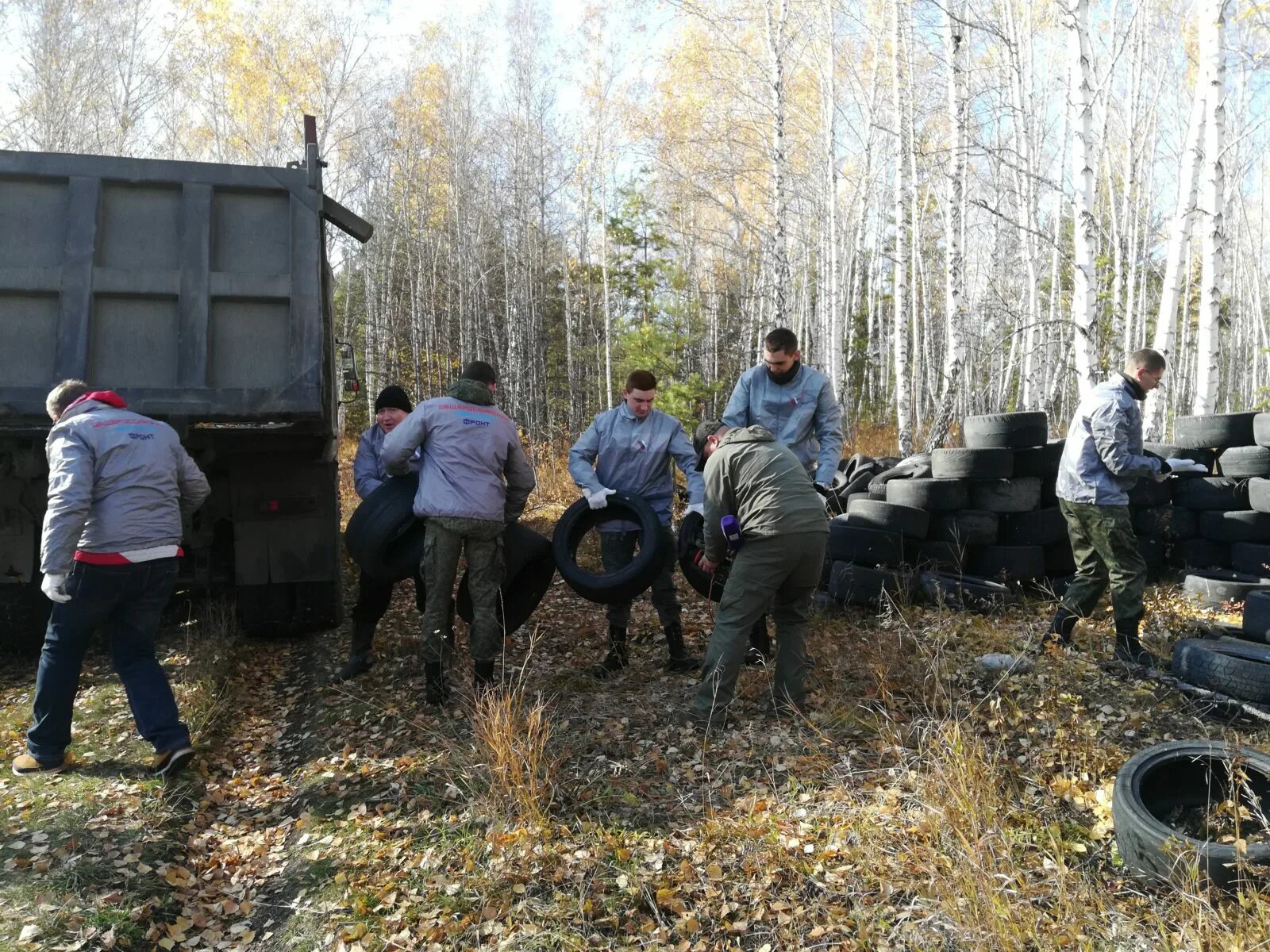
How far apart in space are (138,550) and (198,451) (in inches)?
55.2

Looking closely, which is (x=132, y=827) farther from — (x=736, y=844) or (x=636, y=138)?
(x=636, y=138)

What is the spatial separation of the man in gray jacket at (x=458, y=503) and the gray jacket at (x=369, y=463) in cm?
84

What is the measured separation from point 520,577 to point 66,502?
2474 mm

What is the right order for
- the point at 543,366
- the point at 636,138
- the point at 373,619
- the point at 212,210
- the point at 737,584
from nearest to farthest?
the point at 737,584 < the point at 212,210 < the point at 373,619 < the point at 636,138 < the point at 543,366

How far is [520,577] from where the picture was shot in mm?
5398

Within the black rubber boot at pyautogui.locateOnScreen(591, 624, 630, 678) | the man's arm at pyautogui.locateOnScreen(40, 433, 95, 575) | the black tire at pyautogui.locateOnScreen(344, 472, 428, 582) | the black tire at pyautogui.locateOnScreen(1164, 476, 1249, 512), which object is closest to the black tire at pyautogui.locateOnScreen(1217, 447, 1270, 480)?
the black tire at pyautogui.locateOnScreen(1164, 476, 1249, 512)

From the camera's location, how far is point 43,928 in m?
2.83

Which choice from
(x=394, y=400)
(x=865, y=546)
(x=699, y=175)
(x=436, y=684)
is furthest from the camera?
(x=699, y=175)

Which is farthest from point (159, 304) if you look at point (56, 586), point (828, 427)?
point (828, 427)

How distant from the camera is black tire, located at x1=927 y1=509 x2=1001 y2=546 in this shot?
6.64m

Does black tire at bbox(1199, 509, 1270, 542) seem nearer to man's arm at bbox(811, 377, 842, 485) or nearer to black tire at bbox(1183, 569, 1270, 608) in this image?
black tire at bbox(1183, 569, 1270, 608)

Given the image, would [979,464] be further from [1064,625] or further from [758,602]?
[758,602]

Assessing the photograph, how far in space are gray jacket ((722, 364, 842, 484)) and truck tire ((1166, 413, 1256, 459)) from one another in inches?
163

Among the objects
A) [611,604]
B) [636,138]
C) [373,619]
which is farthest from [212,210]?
[636,138]
